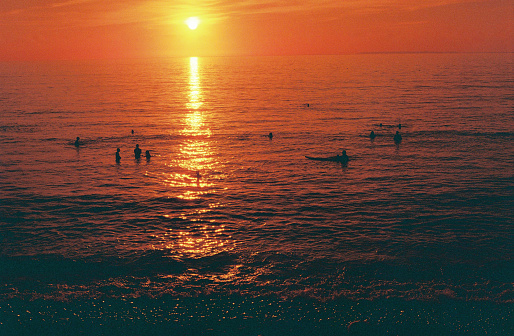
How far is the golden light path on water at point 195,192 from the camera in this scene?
A: 2591 cm

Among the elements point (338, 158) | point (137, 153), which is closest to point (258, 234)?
point (338, 158)

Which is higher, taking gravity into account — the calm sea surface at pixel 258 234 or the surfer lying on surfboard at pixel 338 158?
the surfer lying on surfboard at pixel 338 158

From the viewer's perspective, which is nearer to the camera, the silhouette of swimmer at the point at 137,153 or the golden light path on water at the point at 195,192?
the golden light path on water at the point at 195,192

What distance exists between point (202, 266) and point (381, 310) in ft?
31.9

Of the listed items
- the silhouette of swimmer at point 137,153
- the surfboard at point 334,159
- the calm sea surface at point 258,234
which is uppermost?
the silhouette of swimmer at point 137,153

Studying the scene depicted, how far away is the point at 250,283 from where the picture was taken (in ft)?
71.5

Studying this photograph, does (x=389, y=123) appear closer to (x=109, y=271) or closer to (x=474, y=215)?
(x=474, y=215)

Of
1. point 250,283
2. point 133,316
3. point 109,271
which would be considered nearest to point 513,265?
point 250,283

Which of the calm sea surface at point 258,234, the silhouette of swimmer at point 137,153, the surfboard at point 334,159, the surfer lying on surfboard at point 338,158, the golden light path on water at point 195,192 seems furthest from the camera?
the silhouette of swimmer at point 137,153

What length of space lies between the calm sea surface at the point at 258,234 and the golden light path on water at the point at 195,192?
0.16 m

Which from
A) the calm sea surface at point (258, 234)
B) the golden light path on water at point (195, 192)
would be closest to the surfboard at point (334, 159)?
the calm sea surface at point (258, 234)

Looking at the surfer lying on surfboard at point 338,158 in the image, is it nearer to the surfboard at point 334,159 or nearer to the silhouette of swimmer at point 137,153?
the surfboard at point 334,159

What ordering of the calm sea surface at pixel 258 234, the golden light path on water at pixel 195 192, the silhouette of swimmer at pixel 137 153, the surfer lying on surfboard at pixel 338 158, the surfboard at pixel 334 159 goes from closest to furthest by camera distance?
the calm sea surface at pixel 258 234
the golden light path on water at pixel 195 192
the surfer lying on surfboard at pixel 338 158
the surfboard at pixel 334 159
the silhouette of swimmer at pixel 137 153

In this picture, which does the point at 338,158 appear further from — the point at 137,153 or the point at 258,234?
the point at 137,153
